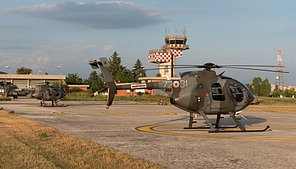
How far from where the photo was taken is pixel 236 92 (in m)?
18.3

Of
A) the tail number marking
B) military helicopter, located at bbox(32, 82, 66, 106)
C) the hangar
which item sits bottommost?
military helicopter, located at bbox(32, 82, 66, 106)

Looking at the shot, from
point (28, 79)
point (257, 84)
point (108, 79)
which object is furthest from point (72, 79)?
point (108, 79)

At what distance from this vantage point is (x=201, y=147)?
12.9 metres

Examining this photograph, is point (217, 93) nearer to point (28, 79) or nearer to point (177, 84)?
point (177, 84)

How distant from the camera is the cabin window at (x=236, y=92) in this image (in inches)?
720

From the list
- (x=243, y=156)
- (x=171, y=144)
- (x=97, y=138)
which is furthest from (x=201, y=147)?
(x=97, y=138)

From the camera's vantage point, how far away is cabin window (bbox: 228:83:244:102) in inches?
720

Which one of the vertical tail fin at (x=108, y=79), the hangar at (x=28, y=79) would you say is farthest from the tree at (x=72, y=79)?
the vertical tail fin at (x=108, y=79)

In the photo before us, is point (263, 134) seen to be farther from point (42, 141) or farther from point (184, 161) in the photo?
point (42, 141)

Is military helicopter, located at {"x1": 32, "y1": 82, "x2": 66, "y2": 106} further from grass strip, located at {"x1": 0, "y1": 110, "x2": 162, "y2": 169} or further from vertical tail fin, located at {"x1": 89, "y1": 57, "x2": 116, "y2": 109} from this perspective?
grass strip, located at {"x1": 0, "y1": 110, "x2": 162, "y2": 169}

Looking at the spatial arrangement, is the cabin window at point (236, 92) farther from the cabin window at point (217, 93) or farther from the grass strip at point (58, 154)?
the grass strip at point (58, 154)

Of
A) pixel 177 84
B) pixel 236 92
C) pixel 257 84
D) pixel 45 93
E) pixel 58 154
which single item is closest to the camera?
pixel 58 154

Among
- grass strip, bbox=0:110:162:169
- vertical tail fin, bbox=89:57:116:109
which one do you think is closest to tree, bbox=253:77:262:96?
vertical tail fin, bbox=89:57:116:109

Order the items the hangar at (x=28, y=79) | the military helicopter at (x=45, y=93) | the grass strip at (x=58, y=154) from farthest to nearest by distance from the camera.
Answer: the hangar at (x=28, y=79) → the military helicopter at (x=45, y=93) → the grass strip at (x=58, y=154)
